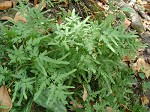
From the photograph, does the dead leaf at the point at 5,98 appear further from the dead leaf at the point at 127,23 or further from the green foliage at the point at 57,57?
the dead leaf at the point at 127,23

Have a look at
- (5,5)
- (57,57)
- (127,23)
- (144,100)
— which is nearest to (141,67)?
(144,100)

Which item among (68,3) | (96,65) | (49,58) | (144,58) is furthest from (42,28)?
(144,58)

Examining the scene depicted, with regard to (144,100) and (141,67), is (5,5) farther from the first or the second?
(144,100)

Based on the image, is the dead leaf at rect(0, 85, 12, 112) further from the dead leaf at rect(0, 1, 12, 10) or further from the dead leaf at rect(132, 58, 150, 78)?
the dead leaf at rect(132, 58, 150, 78)

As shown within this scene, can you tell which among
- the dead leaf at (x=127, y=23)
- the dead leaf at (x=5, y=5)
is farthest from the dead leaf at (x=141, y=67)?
the dead leaf at (x=5, y=5)

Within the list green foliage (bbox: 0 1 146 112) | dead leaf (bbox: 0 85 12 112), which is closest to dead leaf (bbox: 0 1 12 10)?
green foliage (bbox: 0 1 146 112)

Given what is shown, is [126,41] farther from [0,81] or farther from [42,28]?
[0,81]
